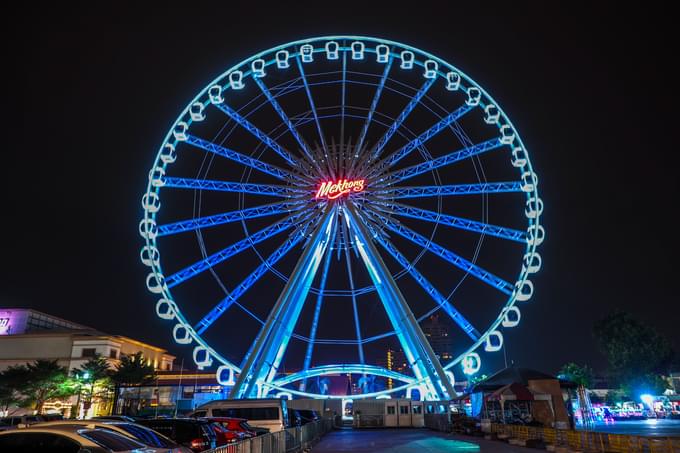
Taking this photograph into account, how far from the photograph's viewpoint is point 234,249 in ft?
88.4

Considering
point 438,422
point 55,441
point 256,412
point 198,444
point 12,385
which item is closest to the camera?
point 55,441

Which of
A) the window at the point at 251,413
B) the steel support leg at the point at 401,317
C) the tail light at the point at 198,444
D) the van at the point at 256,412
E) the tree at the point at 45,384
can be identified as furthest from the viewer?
the tree at the point at 45,384

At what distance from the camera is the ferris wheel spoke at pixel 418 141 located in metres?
27.0

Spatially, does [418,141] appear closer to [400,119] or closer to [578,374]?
[400,119]

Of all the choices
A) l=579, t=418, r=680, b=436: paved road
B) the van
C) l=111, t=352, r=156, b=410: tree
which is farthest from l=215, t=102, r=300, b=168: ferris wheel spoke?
l=111, t=352, r=156, b=410: tree

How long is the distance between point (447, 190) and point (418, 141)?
299cm

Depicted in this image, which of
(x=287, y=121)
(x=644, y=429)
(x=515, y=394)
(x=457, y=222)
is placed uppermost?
(x=287, y=121)

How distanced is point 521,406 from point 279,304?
1353 cm

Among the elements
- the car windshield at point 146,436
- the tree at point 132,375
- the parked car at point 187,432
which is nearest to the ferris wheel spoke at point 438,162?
the parked car at point 187,432

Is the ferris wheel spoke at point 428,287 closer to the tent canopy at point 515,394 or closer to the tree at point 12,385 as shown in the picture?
the tent canopy at point 515,394

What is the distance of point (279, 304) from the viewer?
2589cm

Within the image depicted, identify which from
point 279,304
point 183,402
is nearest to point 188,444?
point 279,304

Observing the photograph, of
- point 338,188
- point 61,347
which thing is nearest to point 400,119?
point 338,188

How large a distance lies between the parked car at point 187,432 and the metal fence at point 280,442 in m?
1.35
